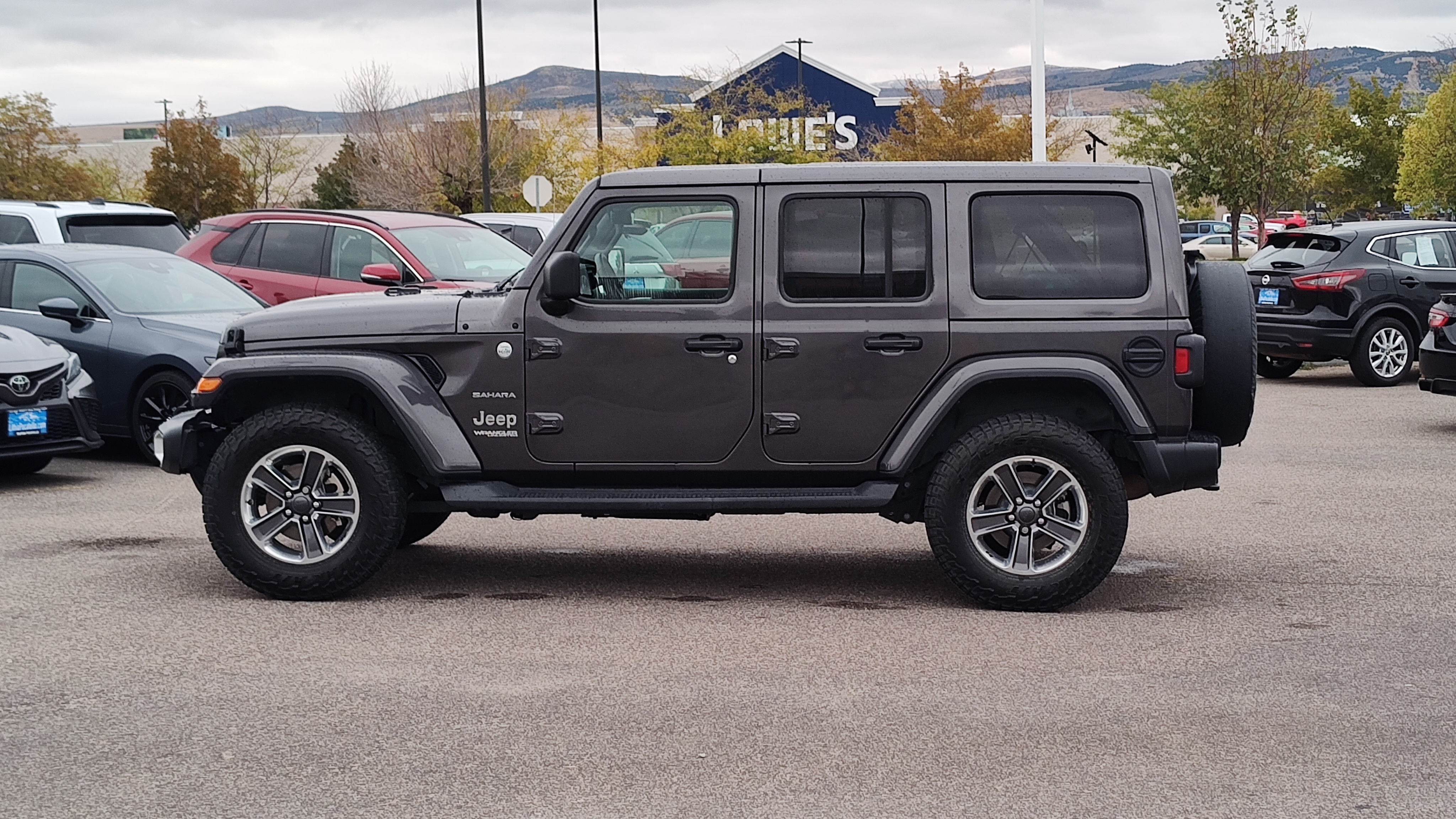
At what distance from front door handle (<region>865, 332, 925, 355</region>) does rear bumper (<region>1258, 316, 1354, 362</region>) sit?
10223mm

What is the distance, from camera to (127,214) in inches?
611

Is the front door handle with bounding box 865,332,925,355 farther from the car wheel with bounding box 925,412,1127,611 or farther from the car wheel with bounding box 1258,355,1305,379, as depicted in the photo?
the car wheel with bounding box 1258,355,1305,379

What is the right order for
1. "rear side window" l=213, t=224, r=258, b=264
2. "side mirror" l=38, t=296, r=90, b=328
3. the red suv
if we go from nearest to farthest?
"side mirror" l=38, t=296, r=90, b=328, the red suv, "rear side window" l=213, t=224, r=258, b=264

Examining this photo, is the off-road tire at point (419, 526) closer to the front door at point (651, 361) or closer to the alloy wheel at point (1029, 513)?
the front door at point (651, 361)

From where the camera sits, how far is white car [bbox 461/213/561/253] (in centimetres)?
1903

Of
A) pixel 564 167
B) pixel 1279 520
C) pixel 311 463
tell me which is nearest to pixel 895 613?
pixel 311 463

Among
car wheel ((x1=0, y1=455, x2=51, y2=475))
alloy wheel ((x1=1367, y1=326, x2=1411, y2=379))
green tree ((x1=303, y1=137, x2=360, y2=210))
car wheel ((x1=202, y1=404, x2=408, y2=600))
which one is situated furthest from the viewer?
green tree ((x1=303, y1=137, x2=360, y2=210))

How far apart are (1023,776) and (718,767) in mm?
918

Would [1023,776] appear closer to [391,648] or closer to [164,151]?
[391,648]

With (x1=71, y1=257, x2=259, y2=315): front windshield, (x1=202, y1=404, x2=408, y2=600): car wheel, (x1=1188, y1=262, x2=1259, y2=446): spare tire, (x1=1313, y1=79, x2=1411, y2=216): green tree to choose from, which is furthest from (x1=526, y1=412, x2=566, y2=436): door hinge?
(x1=1313, y1=79, x2=1411, y2=216): green tree

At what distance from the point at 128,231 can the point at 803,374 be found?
35.9ft

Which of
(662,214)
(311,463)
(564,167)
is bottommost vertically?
(311,463)

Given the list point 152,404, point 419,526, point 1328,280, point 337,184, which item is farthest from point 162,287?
point 337,184

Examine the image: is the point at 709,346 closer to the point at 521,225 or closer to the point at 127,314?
the point at 127,314
